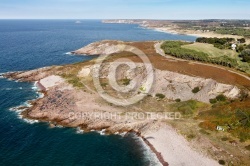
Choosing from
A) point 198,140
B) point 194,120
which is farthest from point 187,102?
point 198,140

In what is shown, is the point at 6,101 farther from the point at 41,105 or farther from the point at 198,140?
the point at 198,140

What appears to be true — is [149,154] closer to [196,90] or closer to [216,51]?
[196,90]

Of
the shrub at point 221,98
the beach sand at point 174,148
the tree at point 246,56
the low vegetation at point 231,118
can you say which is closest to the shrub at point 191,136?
the beach sand at point 174,148

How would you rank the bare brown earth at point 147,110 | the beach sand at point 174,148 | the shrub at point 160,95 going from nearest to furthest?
the beach sand at point 174,148 → the bare brown earth at point 147,110 → the shrub at point 160,95

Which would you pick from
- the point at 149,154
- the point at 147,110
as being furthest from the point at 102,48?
the point at 149,154

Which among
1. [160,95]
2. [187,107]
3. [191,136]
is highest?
[160,95]

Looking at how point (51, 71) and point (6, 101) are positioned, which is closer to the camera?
point (6, 101)

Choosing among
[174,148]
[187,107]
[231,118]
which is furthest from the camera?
[187,107]

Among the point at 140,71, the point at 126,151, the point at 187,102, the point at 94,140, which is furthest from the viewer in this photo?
the point at 140,71

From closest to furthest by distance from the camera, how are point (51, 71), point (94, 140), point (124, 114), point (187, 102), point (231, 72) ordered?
point (94, 140) → point (124, 114) → point (187, 102) → point (231, 72) → point (51, 71)

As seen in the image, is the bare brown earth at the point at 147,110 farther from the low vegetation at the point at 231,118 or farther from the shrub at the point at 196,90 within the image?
the shrub at the point at 196,90

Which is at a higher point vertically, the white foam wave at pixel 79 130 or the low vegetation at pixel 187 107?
the low vegetation at pixel 187 107
